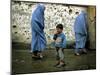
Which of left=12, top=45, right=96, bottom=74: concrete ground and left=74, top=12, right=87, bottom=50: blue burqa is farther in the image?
left=74, top=12, right=87, bottom=50: blue burqa

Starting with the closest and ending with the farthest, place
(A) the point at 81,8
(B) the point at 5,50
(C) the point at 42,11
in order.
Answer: (B) the point at 5,50
(C) the point at 42,11
(A) the point at 81,8

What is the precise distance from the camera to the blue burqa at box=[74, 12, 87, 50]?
2.13 meters

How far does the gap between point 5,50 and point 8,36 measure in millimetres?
135

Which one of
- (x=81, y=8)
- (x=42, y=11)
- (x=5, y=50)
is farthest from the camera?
(x=81, y=8)

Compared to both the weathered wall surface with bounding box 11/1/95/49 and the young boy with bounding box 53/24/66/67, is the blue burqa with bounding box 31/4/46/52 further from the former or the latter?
the young boy with bounding box 53/24/66/67

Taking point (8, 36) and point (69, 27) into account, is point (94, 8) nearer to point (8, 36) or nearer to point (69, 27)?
point (69, 27)

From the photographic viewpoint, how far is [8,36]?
1.86 m

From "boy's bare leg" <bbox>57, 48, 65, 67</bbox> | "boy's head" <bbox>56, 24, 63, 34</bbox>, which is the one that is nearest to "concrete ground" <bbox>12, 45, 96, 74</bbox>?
"boy's bare leg" <bbox>57, 48, 65, 67</bbox>

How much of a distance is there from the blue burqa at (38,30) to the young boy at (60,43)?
0.14 metres

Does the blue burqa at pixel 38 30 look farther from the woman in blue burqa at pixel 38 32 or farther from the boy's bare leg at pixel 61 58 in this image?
→ the boy's bare leg at pixel 61 58

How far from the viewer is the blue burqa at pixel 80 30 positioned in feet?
7.00

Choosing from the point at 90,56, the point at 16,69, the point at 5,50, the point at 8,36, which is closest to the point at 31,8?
the point at 8,36

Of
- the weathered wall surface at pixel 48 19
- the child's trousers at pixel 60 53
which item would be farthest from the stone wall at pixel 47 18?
the child's trousers at pixel 60 53

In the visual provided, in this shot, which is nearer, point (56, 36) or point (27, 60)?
point (27, 60)
